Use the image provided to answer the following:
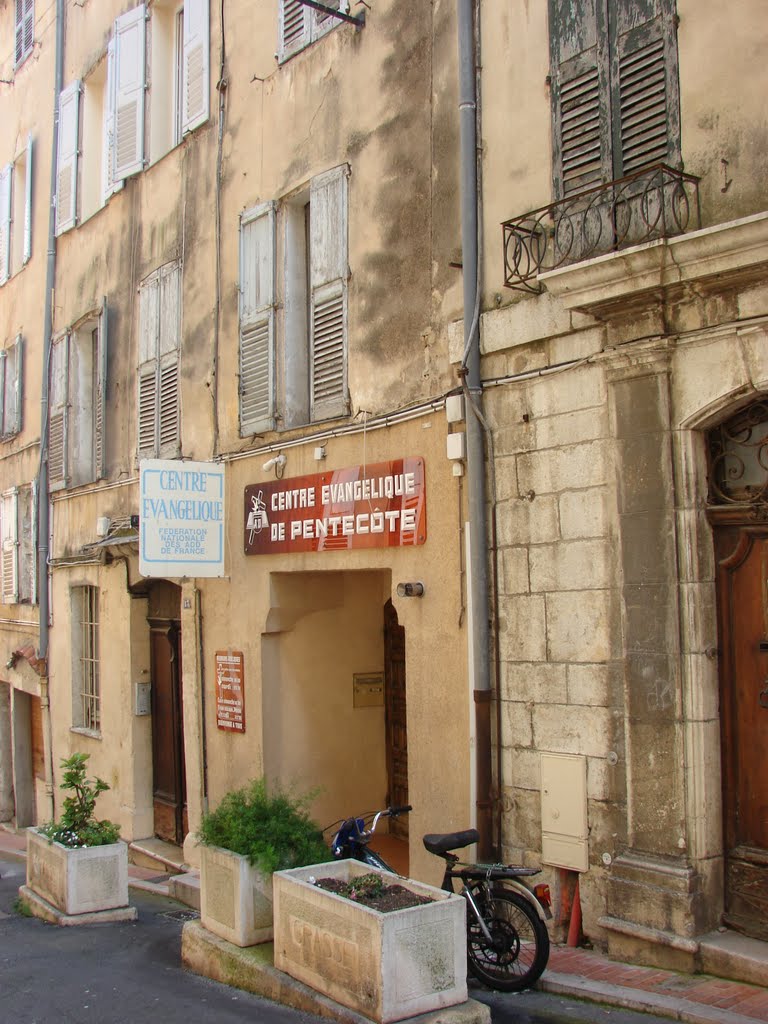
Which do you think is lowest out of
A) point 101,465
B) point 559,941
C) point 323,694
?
point 559,941

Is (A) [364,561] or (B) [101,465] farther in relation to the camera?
(B) [101,465]

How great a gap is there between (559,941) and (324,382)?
4804mm

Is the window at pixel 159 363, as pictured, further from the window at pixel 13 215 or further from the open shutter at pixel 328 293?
the window at pixel 13 215

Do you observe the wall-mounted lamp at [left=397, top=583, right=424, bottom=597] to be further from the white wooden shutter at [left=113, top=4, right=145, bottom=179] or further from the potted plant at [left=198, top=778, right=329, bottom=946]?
the white wooden shutter at [left=113, top=4, right=145, bottom=179]

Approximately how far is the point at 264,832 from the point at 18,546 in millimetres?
10407

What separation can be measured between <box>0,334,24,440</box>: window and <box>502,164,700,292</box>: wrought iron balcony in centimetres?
1107

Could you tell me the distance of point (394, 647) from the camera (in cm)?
1051

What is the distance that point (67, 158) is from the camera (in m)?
14.5

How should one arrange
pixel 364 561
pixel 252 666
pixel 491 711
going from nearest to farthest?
pixel 491 711, pixel 364 561, pixel 252 666

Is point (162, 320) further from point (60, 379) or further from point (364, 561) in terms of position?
point (364, 561)

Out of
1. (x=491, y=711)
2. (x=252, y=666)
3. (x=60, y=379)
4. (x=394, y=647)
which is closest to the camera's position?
(x=491, y=711)

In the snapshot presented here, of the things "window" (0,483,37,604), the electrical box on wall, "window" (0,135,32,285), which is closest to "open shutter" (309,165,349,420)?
the electrical box on wall

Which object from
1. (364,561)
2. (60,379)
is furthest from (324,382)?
(60,379)

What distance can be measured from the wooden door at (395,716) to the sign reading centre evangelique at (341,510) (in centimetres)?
159
